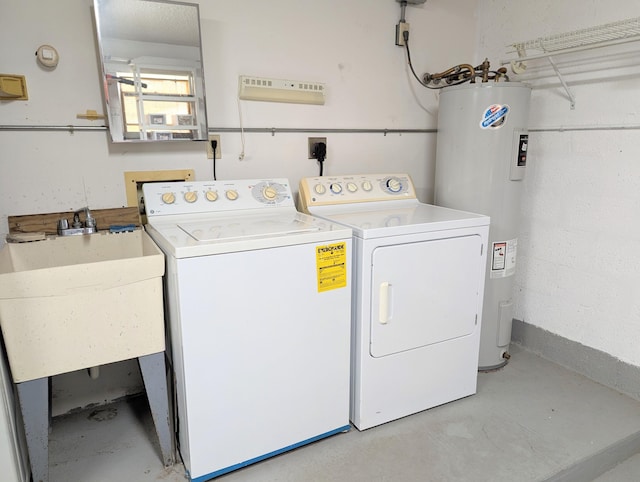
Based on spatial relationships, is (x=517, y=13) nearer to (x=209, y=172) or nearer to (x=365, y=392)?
(x=209, y=172)

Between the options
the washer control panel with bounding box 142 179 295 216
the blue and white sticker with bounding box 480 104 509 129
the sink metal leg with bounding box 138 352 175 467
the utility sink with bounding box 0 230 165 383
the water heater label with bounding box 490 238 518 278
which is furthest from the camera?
the water heater label with bounding box 490 238 518 278

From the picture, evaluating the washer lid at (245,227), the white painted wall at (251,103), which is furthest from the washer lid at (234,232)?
the white painted wall at (251,103)

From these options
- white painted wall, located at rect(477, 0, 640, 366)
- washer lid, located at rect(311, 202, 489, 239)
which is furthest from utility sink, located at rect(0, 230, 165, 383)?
white painted wall, located at rect(477, 0, 640, 366)

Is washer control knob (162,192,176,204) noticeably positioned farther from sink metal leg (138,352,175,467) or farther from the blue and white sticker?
the blue and white sticker

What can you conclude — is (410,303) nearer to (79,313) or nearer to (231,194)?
(231,194)

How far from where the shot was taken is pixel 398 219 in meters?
1.84

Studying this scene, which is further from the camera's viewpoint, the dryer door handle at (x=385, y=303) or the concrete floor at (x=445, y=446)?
the dryer door handle at (x=385, y=303)

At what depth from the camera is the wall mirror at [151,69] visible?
1677 millimetres

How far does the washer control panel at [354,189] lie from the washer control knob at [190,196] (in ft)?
1.64

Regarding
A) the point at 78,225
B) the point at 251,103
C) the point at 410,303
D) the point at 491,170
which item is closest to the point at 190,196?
the point at 78,225

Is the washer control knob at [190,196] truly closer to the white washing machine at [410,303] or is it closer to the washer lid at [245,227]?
the washer lid at [245,227]

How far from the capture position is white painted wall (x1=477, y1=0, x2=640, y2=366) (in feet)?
6.53

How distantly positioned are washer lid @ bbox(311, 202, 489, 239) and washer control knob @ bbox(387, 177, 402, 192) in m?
0.09

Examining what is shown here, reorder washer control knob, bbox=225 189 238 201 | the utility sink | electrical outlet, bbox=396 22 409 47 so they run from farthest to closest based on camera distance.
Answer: electrical outlet, bbox=396 22 409 47, washer control knob, bbox=225 189 238 201, the utility sink
